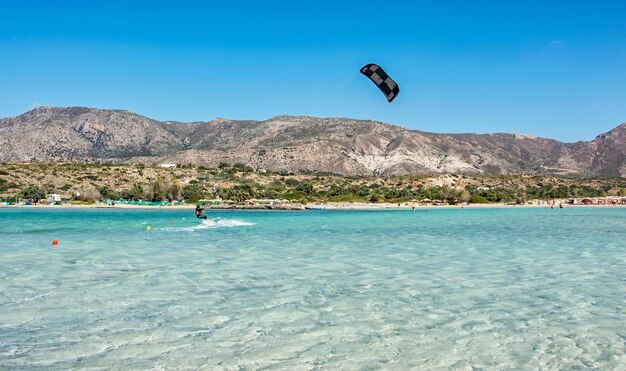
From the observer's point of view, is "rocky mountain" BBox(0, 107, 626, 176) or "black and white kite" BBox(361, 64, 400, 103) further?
"rocky mountain" BBox(0, 107, 626, 176)

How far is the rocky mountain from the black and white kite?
A: 122m

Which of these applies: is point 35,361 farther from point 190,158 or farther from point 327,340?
point 190,158

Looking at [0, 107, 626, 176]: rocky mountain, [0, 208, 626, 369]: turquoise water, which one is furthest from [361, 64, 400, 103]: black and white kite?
[0, 107, 626, 176]: rocky mountain

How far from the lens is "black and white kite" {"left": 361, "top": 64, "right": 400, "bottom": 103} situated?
20.4 metres

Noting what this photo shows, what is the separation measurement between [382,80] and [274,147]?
138 m

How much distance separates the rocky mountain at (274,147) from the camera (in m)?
152

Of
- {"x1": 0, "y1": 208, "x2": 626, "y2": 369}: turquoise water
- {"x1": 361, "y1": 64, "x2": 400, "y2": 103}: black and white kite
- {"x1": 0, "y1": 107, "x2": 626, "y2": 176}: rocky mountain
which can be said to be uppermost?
{"x1": 0, "y1": 107, "x2": 626, "y2": 176}: rocky mountain

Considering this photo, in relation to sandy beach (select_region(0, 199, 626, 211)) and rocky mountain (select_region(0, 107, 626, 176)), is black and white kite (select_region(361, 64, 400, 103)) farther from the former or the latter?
rocky mountain (select_region(0, 107, 626, 176))

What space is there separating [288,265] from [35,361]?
9696 millimetres

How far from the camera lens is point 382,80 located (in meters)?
20.7

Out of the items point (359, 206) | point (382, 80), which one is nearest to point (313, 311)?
point (382, 80)

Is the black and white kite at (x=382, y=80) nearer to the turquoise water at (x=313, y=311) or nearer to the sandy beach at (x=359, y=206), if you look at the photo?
the turquoise water at (x=313, y=311)

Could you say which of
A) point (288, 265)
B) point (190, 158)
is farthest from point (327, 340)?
point (190, 158)

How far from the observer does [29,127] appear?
179 metres
